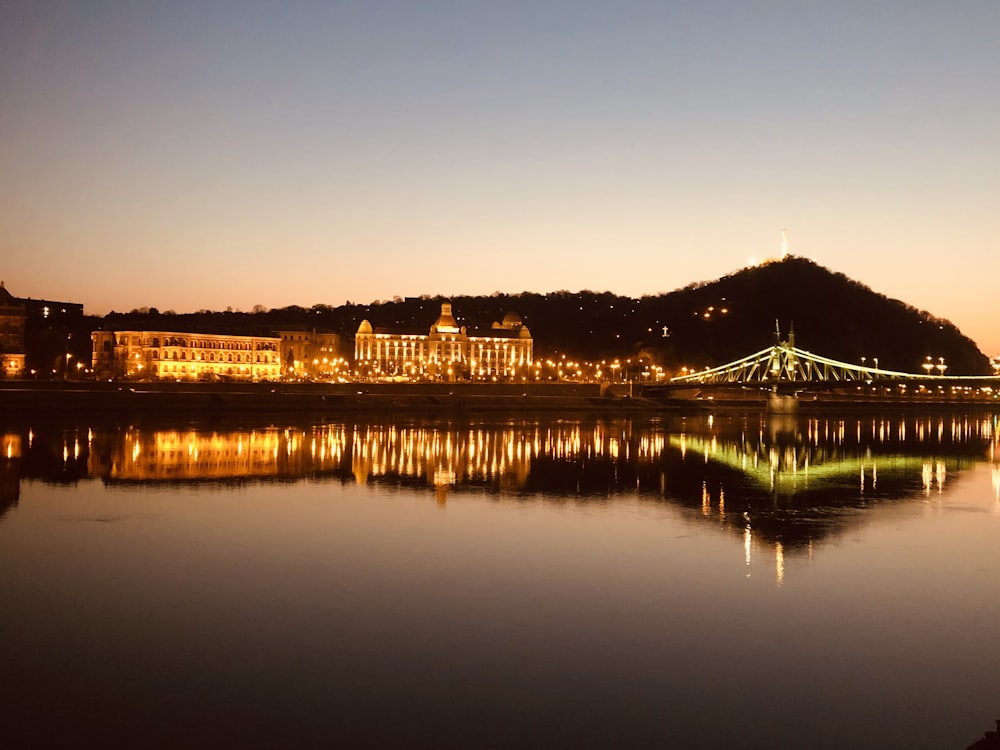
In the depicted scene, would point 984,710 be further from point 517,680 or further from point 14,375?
point 14,375

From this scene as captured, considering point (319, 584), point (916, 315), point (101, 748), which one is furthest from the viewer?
point (916, 315)

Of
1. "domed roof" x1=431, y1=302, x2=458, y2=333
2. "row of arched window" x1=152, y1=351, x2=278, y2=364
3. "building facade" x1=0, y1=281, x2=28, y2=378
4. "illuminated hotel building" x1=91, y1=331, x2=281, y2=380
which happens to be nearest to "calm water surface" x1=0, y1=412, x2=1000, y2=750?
"building facade" x1=0, y1=281, x2=28, y2=378

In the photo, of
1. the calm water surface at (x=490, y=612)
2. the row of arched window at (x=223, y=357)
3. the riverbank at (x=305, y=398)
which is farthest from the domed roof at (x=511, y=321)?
the calm water surface at (x=490, y=612)

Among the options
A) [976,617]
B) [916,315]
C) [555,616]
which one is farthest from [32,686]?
[916,315]

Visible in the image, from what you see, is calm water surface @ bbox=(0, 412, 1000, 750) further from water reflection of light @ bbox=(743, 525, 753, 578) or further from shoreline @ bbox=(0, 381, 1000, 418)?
shoreline @ bbox=(0, 381, 1000, 418)

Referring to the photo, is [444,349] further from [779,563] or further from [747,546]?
[779,563]

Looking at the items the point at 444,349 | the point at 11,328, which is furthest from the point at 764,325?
the point at 11,328

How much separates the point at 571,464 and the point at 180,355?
68648 mm

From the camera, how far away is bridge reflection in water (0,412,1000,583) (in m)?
17.7

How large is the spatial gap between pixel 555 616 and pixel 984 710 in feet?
12.9

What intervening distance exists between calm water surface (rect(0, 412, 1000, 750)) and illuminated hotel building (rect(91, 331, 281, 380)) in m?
64.6

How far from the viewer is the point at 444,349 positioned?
108 meters

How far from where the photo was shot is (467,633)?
8711mm

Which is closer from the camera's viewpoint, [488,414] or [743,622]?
[743,622]
